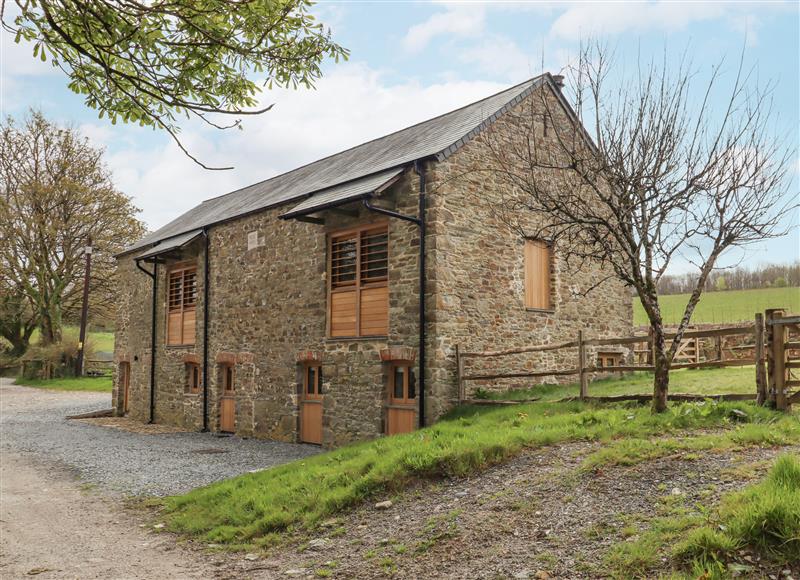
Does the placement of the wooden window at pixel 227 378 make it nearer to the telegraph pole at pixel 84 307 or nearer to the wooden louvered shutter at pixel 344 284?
the wooden louvered shutter at pixel 344 284

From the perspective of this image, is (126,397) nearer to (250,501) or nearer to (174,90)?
(250,501)

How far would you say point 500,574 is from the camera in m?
5.05

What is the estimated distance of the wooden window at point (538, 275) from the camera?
44.9 ft

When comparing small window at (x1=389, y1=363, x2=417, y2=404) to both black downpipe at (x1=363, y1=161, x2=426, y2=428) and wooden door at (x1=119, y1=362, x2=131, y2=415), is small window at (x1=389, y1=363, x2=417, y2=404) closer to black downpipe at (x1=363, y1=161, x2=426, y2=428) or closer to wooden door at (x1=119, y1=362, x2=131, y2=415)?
black downpipe at (x1=363, y1=161, x2=426, y2=428)

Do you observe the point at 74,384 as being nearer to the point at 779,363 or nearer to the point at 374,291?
the point at 374,291

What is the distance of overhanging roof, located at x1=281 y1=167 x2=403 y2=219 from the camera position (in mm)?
11875

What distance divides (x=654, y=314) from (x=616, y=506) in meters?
3.97

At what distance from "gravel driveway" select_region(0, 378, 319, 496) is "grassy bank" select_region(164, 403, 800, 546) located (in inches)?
82.4

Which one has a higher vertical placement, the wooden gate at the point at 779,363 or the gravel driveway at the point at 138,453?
the wooden gate at the point at 779,363

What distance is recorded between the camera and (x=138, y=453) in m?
14.4

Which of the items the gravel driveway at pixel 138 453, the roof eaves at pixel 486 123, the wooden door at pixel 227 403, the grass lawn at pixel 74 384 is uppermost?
the roof eaves at pixel 486 123

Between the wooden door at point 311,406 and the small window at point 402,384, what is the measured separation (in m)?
2.55

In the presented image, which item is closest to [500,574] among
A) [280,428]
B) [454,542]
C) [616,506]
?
[454,542]

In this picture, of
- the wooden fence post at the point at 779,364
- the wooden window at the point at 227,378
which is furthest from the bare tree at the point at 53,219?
the wooden fence post at the point at 779,364
